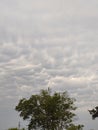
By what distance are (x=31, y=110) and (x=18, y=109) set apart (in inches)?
162

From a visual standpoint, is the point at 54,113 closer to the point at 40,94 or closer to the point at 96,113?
the point at 40,94

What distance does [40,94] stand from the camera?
68312 mm

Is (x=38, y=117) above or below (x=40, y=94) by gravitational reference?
below

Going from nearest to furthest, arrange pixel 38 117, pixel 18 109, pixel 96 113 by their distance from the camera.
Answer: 1. pixel 38 117
2. pixel 18 109
3. pixel 96 113

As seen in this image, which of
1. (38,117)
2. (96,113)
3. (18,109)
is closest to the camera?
(38,117)

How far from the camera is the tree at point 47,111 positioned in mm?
64188

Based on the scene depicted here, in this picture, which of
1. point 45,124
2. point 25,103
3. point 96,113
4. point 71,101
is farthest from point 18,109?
point 96,113

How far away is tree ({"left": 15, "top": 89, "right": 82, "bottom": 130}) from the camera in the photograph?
211 feet

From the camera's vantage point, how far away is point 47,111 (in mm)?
64625

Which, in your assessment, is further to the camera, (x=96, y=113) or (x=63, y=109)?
(x=96, y=113)

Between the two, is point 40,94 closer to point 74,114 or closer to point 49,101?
point 49,101

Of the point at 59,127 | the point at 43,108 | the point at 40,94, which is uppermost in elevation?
the point at 40,94

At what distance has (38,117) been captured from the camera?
Result: 209 feet

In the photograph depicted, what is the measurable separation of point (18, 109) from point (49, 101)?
833 cm
